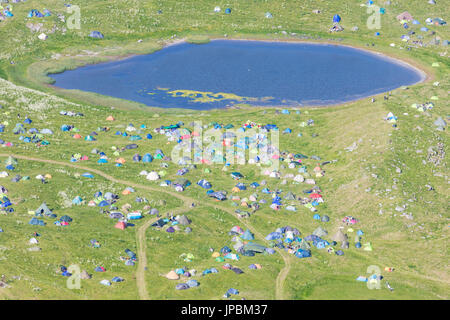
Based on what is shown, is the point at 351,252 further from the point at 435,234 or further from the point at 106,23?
the point at 106,23

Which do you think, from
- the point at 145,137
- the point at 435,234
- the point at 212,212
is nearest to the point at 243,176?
the point at 212,212

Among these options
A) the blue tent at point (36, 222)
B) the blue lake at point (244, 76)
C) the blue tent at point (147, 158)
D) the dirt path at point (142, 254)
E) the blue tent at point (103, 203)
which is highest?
the blue lake at point (244, 76)

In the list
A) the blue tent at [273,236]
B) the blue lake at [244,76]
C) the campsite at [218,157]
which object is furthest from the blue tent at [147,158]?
the blue tent at [273,236]

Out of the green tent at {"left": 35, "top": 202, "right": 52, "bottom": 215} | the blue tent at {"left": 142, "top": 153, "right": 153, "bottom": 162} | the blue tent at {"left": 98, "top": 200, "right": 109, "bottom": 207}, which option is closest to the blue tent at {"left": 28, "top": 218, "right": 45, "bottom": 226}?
the green tent at {"left": 35, "top": 202, "right": 52, "bottom": 215}

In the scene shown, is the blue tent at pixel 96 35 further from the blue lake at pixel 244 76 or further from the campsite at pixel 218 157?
the blue lake at pixel 244 76

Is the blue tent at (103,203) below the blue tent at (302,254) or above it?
above

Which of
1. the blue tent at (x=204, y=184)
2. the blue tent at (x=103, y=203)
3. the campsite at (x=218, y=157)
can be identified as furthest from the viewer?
the blue tent at (x=204, y=184)

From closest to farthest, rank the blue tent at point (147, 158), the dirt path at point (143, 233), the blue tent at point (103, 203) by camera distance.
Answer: the dirt path at point (143, 233)
the blue tent at point (103, 203)
the blue tent at point (147, 158)

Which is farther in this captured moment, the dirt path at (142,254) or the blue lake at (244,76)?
the blue lake at (244,76)
